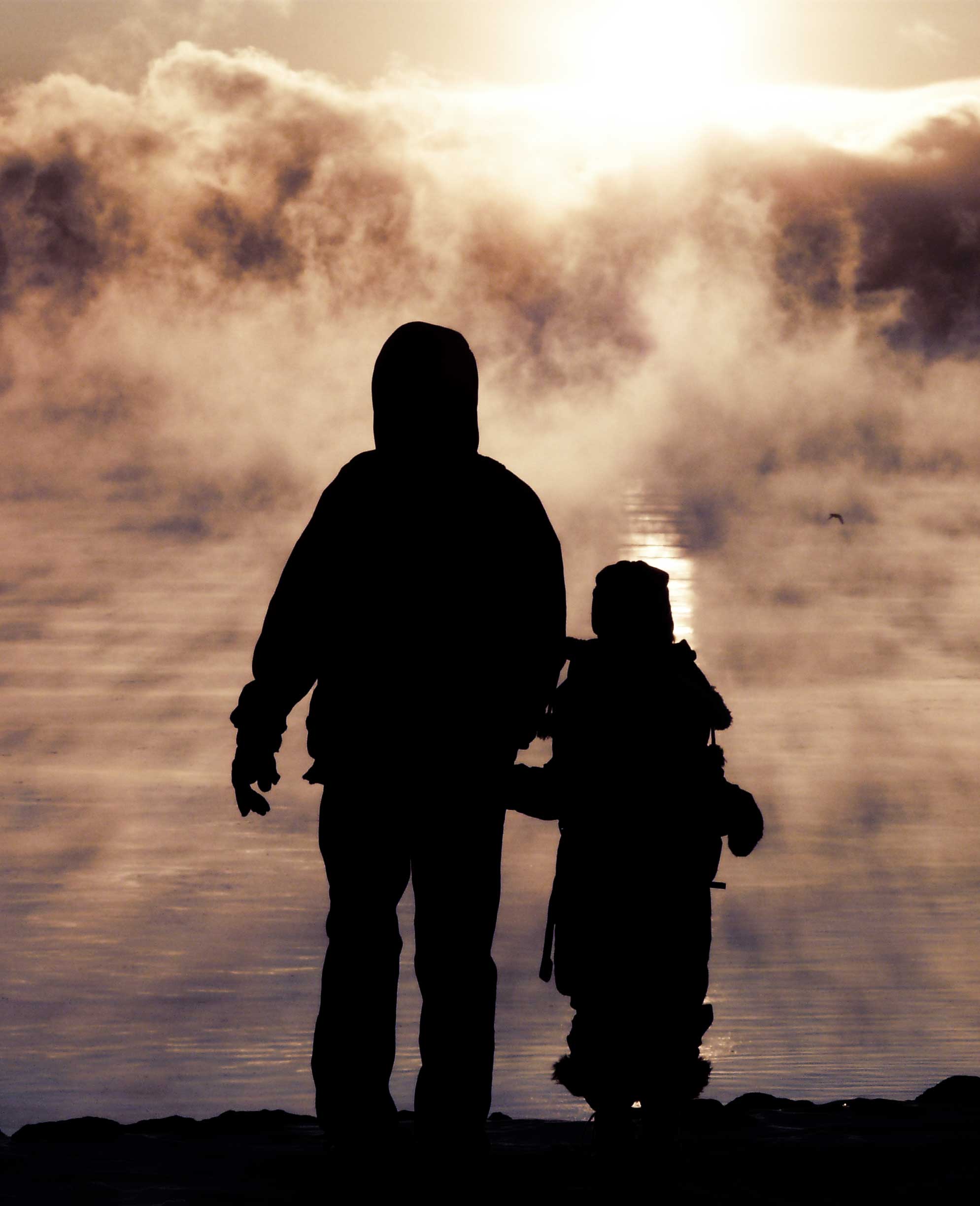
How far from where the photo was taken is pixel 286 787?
1015 centimetres

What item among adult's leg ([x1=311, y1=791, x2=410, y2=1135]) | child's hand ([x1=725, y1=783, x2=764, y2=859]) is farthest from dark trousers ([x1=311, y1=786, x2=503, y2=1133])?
child's hand ([x1=725, y1=783, x2=764, y2=859])

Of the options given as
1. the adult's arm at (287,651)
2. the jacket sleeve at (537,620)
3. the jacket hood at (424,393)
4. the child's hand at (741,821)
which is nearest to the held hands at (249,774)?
the adult's arm at (287,651)

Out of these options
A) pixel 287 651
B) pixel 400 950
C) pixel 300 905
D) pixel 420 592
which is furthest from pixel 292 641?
pixel 300 905

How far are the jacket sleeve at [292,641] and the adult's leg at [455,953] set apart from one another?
42cm

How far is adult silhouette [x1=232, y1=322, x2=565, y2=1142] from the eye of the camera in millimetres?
4172

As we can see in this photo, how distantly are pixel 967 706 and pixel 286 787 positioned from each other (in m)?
4.99

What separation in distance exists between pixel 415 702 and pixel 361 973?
61 centimetres

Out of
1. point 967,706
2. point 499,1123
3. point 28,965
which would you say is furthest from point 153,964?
point 967,706

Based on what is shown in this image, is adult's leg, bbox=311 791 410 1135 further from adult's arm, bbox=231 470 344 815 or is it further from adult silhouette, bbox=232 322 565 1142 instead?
adult's arm, bbox=231 470 344 815

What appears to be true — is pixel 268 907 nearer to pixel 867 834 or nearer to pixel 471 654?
pixel 867 834

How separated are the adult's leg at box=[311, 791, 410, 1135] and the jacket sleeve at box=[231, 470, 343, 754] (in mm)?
301

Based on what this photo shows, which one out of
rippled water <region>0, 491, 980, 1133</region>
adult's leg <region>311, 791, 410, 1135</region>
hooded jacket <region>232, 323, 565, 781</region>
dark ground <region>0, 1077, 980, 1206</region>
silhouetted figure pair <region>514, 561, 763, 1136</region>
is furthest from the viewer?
rippled water <region>0, 491, 980, 1133</region>

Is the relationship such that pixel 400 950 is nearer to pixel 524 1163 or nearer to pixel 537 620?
pixel 524 1163

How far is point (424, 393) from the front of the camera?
4301mm
